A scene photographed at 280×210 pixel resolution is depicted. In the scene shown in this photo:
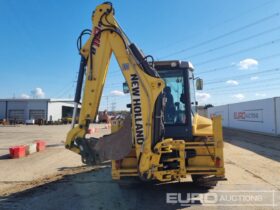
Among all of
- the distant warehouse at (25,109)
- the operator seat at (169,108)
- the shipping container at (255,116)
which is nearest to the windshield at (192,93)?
the operator seat at (169,108)

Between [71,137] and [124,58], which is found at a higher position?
[124,58]

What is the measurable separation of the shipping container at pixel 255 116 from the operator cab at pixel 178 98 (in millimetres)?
19839

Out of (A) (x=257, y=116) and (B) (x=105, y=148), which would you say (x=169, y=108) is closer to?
(B) (x=105, y=148)

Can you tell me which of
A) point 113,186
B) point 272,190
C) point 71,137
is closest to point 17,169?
point 113,186

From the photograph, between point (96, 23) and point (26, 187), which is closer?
point (96, 23)

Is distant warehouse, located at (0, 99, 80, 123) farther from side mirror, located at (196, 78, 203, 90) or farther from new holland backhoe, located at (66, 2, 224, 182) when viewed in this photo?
new holland backhoe, located at (66, 2, 224, 182)


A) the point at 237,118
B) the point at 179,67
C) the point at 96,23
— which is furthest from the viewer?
the point at 237,118

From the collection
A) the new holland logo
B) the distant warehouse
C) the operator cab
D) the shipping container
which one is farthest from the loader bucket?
the distant warehouse

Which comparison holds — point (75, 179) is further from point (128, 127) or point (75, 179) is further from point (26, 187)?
point (128, 127)

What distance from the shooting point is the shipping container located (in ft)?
82.4

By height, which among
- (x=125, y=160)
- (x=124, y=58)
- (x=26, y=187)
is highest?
(x=124, y=58)

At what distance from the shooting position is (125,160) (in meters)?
6.56

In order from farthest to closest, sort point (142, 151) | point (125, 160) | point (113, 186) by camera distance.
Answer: point (113, 186), point (125, 160), point (142, 151)

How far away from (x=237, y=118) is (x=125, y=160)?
30.2 metres
